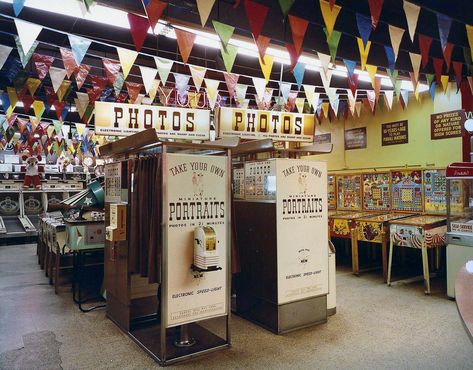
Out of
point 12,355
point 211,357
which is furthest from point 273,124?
point 12,355

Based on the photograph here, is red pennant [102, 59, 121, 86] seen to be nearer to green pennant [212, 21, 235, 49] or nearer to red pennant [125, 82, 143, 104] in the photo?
red pennant [125, 82, 143, 104]

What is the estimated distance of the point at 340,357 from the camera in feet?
10.6

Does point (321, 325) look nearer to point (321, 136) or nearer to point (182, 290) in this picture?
point (182, 290)

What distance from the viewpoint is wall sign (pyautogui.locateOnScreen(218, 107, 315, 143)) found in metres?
4.29

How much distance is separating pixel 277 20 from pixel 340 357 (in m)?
4.14

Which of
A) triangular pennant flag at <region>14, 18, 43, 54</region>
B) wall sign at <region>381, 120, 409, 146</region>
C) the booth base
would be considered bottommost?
the booth base

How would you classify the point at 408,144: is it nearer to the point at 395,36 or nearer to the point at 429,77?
the point at 429,77

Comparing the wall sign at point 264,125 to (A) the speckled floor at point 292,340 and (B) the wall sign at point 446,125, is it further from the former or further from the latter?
(B) the wall sign at point 446,125

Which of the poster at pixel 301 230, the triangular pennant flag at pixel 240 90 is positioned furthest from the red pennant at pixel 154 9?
the triangular pennant flag at pixel 240 90

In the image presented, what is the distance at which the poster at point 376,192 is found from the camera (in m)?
6.85

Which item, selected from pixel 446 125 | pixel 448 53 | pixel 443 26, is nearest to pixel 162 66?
pixel 443 26

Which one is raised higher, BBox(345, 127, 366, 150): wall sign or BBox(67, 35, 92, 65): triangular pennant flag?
BBox(67, 35, 92, 65): triangular pennant flag

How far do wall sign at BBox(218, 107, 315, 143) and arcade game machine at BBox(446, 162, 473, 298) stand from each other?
2.05m

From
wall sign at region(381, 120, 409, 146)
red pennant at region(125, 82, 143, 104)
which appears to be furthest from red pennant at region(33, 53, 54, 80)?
wall sign at region(381, 120, 409, 146)
